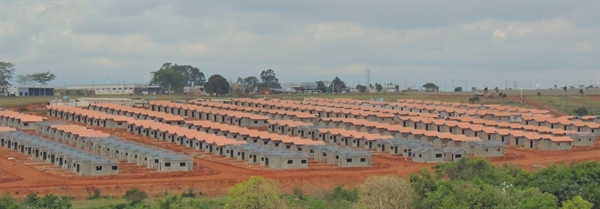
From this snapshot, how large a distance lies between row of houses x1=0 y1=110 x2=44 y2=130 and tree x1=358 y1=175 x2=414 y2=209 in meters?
47.6

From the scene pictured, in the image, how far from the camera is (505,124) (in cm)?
7962

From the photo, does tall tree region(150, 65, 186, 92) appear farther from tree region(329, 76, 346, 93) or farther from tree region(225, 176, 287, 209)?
tree region(225, 176, 287, 209)

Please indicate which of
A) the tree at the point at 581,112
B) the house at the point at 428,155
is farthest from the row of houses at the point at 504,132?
the tree at the point at 581,112

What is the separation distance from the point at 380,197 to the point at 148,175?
18.5 meters

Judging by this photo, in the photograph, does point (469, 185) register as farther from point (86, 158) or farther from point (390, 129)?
point (390, 129)

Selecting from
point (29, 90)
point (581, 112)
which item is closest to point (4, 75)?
point (29, 90)

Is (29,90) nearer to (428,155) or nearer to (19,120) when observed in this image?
(19,120)

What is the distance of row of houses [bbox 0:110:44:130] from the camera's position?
78438mm

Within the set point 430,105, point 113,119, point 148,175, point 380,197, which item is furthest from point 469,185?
point 430,105

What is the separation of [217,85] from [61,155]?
295ft

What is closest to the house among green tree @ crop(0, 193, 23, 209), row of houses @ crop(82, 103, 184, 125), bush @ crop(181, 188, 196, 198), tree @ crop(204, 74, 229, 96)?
bush @ crop(181, 188, 196, 198)

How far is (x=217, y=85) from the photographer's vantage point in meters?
144

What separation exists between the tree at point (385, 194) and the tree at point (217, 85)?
108 meters

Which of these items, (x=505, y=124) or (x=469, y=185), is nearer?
(x=469, y=185)
